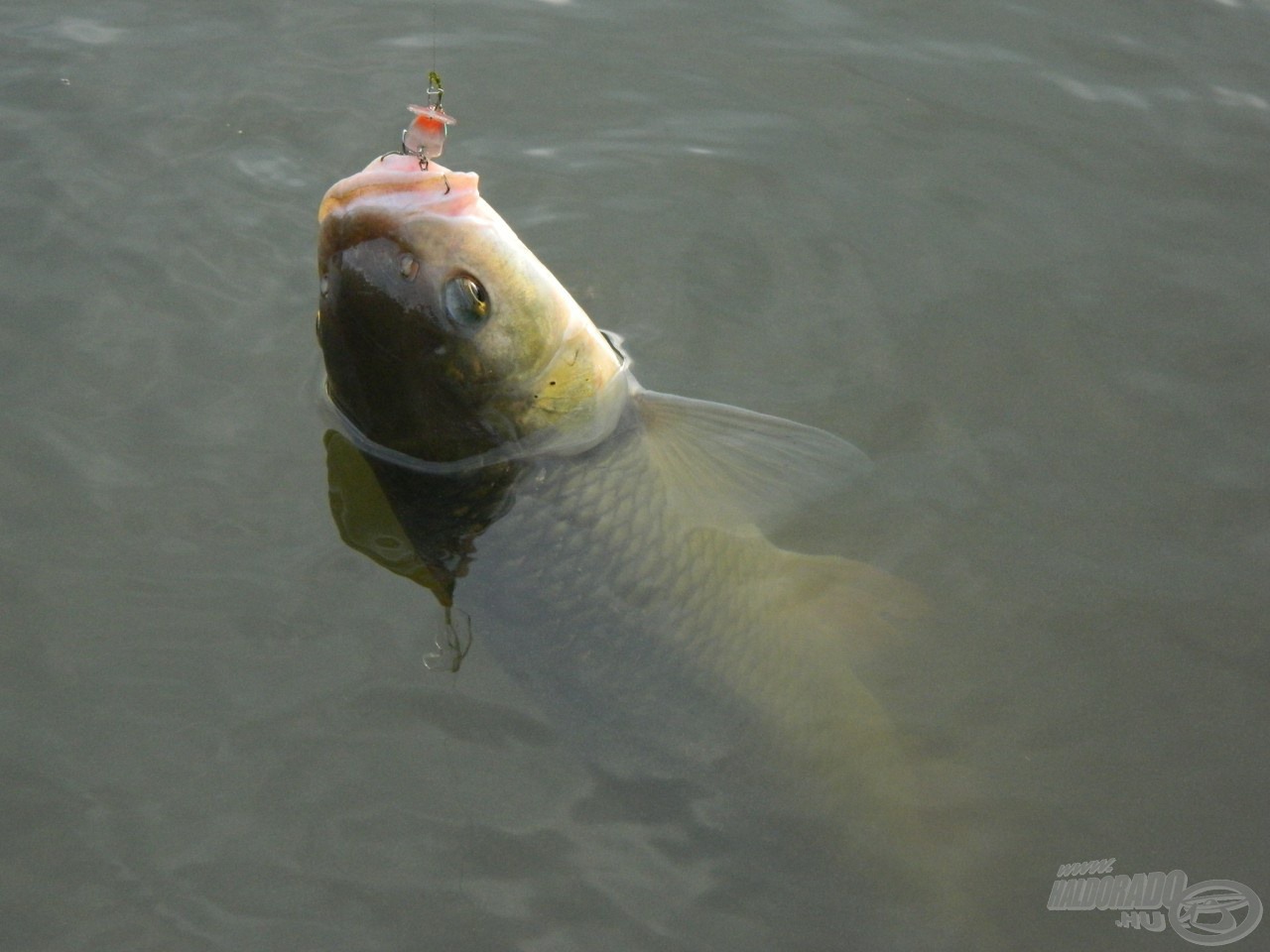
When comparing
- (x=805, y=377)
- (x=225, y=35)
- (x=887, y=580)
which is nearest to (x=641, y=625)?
(x=887, y=580)

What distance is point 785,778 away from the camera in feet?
9.50

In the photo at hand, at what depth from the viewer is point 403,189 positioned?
2871 millimetres

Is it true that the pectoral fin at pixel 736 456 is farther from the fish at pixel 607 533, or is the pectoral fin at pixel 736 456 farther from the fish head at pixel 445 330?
the fish head at pixel 445 330

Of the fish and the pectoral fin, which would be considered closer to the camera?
the fish

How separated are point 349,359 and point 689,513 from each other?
0.92 m

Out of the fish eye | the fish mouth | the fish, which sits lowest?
the fish

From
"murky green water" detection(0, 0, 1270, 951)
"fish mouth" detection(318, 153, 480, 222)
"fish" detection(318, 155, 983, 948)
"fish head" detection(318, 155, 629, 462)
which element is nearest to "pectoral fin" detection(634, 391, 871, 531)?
"fish" detection(318, 155, 983, 948)

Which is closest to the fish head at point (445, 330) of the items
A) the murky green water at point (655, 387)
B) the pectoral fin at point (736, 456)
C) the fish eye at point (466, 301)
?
the fish eye at point (466, 301)

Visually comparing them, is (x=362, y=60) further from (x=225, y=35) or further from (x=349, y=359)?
(x=349, y=359)

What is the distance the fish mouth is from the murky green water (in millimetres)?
1035

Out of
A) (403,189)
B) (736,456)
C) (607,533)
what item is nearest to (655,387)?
(736,456)

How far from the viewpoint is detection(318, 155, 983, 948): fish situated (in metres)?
→ 2.90

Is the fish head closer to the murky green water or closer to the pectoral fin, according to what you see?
the pectoral fin

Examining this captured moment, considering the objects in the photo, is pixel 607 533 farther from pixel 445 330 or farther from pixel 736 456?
pixel 445 330
